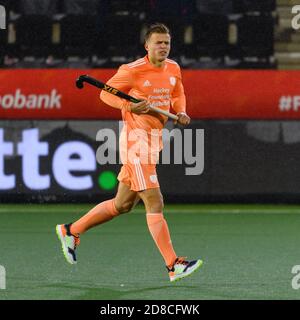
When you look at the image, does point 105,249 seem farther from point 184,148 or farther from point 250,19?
point 250,19

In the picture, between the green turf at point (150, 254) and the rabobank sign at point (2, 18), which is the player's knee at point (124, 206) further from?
the rabobank sign at point (2, 18)

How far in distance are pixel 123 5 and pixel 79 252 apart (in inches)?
272

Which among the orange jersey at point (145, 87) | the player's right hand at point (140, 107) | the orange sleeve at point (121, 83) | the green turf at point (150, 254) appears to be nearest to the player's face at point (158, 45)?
the orange jersey at point (145, 87)

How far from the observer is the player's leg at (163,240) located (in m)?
6.75

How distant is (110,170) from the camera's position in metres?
12.8

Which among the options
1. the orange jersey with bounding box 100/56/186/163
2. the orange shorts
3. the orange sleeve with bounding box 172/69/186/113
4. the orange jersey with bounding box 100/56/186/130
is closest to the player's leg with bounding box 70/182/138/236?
the orange shorts

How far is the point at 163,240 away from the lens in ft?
22.5

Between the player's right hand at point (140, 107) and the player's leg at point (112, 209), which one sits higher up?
the player's right hand at point (140, 107)

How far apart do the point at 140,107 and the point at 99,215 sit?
922 millimetres

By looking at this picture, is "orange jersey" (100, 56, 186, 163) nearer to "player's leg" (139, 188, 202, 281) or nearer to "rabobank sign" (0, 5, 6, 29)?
"player's leg" (139, 188, 202, 281)

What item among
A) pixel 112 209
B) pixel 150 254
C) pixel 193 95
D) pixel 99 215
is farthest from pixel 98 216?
pixel 193 95

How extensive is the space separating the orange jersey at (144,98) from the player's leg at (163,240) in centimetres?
27

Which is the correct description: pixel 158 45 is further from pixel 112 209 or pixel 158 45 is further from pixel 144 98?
pixel 112 209
